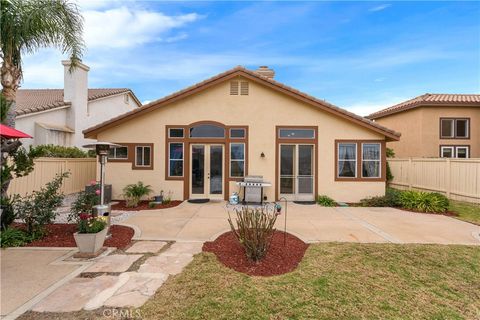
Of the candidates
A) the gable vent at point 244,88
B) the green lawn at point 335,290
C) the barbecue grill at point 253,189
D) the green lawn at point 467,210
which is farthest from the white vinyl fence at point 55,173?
the green lawn at point 467,210

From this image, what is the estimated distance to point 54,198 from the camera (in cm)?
630

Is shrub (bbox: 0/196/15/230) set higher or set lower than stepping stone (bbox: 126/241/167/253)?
higher

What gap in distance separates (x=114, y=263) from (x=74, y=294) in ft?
3.60

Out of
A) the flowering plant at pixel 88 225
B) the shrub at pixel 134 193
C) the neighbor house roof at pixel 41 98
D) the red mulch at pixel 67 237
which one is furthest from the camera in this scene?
the neighbor house roof at pixel 41 98

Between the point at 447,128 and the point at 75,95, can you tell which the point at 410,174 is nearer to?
the point at 447,128

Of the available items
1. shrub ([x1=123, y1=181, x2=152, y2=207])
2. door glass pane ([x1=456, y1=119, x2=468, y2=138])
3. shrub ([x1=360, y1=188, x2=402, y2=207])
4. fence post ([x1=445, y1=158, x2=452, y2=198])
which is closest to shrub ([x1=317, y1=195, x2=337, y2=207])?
Answer: shrub ([x1=360, y1=188, x2=402, y2=207])

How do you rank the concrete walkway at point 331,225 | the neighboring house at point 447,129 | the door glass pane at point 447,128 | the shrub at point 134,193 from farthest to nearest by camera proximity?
the door glass pane at point 447,128, the neighboring house at point 447,129, the shrub at point 134,193, the concrete walkway at point 331,225

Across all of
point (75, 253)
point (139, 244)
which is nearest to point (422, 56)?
point (139, 244)

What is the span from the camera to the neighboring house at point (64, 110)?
13914 mm

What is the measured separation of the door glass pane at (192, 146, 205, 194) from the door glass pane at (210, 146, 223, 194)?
417 mm

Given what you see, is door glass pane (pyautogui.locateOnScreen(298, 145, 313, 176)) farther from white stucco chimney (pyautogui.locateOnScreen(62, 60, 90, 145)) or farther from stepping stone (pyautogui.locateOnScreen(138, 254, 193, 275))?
white stucco chimney (pyautogui.locateOnScreen(62, 60, 90, 145))

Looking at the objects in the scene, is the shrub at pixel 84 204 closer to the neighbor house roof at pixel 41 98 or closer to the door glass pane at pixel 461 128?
the neighbor house roof at pixel 41 98

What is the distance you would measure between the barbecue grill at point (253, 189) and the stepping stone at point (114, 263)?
5952 millimetres

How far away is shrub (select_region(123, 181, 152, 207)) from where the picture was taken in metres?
10.3
